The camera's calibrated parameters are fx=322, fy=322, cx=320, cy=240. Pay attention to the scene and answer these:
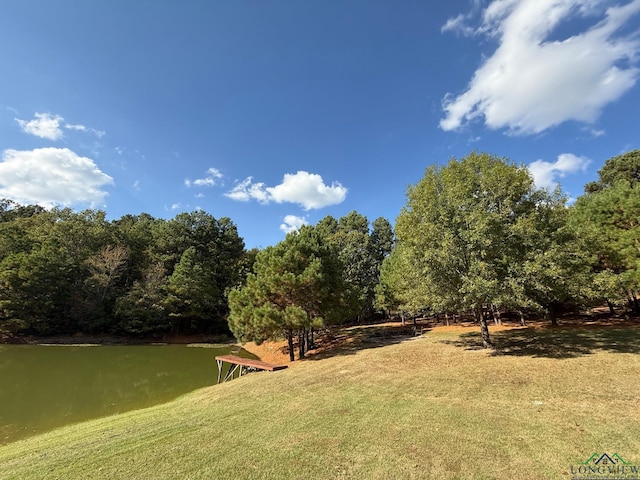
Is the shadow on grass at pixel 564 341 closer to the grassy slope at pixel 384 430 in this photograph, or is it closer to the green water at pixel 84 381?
the grassy slope at pixel 384 430

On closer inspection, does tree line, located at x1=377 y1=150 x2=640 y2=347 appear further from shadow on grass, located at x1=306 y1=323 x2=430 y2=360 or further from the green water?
the green water

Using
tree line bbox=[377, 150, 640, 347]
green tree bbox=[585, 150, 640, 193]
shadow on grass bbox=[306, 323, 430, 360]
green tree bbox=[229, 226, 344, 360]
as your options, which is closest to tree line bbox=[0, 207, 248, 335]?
shadow on grass bbox=[306, 323, 430, 360]

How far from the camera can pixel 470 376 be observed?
9.59 meters

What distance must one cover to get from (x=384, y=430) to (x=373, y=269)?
33.4 m

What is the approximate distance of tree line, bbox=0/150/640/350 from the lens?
11.9m

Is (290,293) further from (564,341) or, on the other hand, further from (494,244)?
(564,341)

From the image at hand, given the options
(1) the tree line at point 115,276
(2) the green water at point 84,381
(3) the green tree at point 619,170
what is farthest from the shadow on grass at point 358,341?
(3) the green tree at point 619,170

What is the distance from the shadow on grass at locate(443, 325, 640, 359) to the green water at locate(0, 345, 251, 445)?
13323 mm

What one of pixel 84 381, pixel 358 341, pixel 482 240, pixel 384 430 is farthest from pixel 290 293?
pixel 384 430

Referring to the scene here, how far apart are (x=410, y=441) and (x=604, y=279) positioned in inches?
518

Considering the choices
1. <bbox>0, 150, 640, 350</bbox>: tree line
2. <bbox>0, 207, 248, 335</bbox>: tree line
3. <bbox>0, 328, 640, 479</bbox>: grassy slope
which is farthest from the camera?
<bbox>0, 207, 248, 335</bbox>: tree line

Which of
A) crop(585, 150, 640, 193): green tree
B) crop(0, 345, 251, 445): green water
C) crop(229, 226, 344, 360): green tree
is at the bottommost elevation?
crop(0, 345, 251, 445): green water

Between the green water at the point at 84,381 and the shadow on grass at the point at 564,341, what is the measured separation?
1332 cm

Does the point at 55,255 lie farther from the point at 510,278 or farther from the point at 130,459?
the point at 510,278
